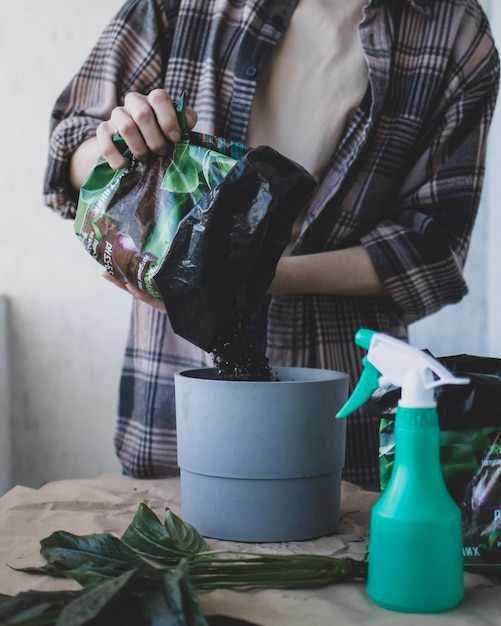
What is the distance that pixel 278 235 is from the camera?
2.58 feet

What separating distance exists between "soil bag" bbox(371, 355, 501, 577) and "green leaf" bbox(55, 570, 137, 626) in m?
0.28

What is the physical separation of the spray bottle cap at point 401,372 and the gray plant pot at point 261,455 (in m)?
0.09

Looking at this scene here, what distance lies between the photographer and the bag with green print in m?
0.71

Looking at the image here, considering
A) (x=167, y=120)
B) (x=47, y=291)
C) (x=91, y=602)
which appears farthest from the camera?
(x=47, y=291)

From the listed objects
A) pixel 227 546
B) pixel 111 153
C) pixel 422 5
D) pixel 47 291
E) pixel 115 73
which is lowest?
pixel 227 546

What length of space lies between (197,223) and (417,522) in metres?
0.33

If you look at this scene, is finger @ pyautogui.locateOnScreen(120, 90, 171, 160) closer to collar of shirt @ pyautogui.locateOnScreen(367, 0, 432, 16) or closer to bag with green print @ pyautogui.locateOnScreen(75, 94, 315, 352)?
bag with green print @ pyautogui.locateOnScreen(75, 94, 315, 352)

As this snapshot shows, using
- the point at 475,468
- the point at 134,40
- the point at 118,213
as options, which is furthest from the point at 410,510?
the point at 134,40

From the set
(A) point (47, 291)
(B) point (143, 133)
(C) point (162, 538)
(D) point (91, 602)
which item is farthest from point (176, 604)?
(A) point (47, 291)

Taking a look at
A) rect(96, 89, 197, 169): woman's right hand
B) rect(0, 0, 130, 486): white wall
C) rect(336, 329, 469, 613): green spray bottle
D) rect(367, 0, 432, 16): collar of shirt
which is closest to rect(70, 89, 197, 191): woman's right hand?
rect(96, 89, 197, 169): woman's right hand

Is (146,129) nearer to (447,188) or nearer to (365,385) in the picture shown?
(365,385)

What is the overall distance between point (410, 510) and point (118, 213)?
1.36 ft

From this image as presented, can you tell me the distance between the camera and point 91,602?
0.51 meters

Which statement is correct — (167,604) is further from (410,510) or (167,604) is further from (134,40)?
(134,40)
